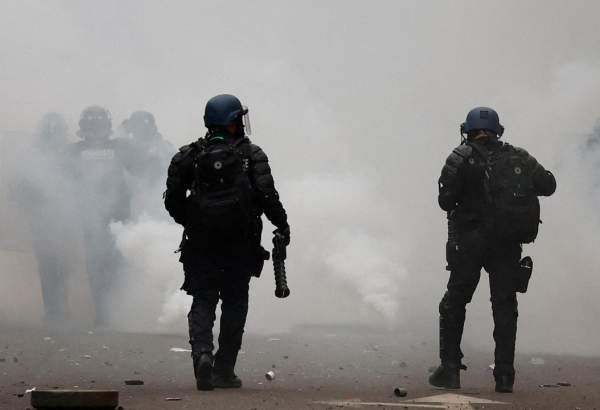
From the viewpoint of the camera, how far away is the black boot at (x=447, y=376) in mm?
8766

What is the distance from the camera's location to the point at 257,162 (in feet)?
27.1

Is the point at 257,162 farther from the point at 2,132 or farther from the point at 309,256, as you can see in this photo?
the point at 2,132

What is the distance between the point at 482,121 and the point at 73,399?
3.25 m

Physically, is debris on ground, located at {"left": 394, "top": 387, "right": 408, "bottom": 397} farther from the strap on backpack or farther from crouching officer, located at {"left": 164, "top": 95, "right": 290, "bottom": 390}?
the strap on backpack

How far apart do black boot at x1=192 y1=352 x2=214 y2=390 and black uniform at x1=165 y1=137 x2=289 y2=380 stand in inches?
3.5

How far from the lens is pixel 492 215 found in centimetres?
873

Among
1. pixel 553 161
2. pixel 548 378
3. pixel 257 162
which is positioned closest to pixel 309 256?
pixel 553 161

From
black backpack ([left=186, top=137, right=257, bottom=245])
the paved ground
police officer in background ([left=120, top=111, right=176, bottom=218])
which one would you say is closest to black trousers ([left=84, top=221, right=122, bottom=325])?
police officer in background ([left=120, top=111, right=176, bottom=218])

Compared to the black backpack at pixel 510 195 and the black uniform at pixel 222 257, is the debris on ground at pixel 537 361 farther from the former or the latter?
the black uniform at pixel 222 257

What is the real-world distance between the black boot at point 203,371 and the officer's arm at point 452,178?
1.62m

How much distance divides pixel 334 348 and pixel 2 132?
783 centimetres

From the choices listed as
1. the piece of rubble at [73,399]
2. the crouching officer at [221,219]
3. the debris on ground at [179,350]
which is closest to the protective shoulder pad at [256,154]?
the crouching officer at [221,219]

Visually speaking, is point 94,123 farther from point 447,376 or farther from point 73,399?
point 73,399

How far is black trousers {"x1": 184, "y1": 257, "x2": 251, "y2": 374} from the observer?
8312 mm
